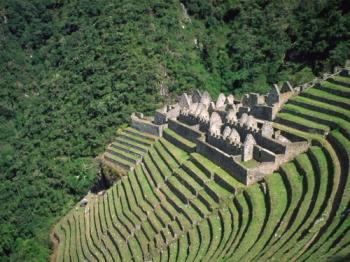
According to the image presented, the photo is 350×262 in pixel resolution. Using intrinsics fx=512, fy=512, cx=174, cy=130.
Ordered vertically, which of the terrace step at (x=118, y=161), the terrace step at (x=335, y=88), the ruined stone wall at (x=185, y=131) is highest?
the terrace step at (x=335, y=88)

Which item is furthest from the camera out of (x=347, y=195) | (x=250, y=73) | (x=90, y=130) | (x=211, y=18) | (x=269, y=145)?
(x=211, y=18)

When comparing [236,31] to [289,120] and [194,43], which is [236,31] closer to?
[194,43]

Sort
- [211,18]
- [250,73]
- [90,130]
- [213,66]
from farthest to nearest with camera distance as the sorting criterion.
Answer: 1. [211,18]
2. [213,66]
3. [250,73]
4. [90,130]

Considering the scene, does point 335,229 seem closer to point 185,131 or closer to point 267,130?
point 267,130

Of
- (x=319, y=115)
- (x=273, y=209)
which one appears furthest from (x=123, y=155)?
(x=273, y=209)

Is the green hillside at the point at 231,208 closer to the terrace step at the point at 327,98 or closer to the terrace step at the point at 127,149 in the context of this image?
the terrace step at the point at 327,98

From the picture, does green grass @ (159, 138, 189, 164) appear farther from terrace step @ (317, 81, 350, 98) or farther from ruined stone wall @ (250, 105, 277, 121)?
terrace step @ (317, 81, 350, 98)

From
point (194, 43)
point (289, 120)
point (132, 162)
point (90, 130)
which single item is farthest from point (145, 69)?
point (289, 120)

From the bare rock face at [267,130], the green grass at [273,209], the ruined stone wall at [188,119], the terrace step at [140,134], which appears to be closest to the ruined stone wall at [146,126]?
the terrace step at [140,134]
